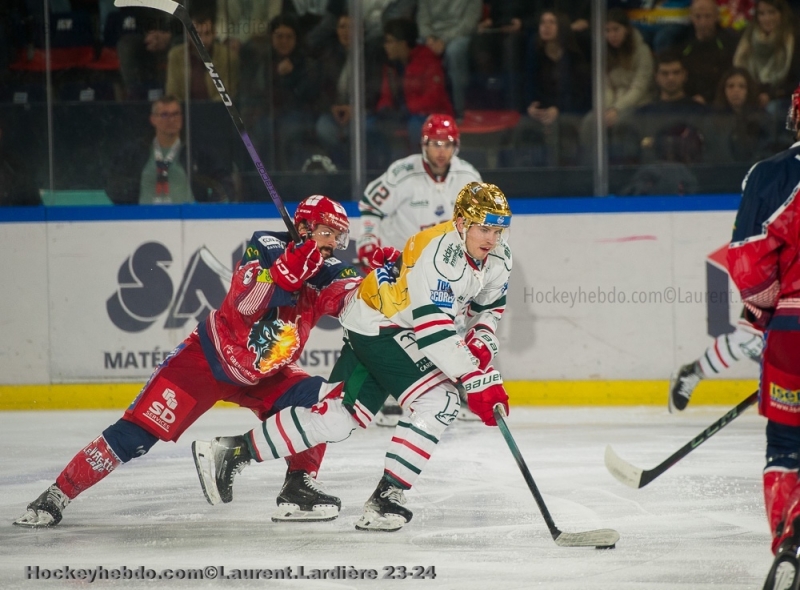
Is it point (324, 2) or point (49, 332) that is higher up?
point (324, 2)

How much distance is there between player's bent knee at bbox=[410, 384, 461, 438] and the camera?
3219mm

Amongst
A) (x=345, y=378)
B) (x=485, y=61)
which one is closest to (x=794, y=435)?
(x=345, y=378)

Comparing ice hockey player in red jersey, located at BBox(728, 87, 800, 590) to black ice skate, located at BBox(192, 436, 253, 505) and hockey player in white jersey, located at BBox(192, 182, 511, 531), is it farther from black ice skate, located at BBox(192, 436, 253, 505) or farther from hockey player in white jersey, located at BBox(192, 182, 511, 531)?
black ice skate, located at BBox(192, 436, 253, 505)

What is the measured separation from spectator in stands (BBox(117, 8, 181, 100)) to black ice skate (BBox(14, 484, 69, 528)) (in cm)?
317

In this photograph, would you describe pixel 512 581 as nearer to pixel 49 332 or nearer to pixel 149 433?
pixel 149 433

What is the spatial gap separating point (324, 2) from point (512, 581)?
4070mm

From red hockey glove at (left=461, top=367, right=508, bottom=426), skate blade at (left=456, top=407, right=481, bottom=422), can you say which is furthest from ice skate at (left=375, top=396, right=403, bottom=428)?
red hockey glove at (left=461, top=367, right=508, bottom=426)

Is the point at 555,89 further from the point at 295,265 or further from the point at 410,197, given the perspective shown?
the point at 295,265

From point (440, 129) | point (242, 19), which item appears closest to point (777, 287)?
point (440, 129)

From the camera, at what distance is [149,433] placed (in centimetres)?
340

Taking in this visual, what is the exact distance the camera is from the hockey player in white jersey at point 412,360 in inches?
123

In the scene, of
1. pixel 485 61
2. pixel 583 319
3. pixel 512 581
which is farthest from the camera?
pixel 485 61

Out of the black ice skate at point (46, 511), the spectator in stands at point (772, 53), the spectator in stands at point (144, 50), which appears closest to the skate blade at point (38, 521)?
the black ice skate at point (46, 511)

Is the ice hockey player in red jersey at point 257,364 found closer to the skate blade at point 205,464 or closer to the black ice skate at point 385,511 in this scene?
the skate blade at point 205,464
